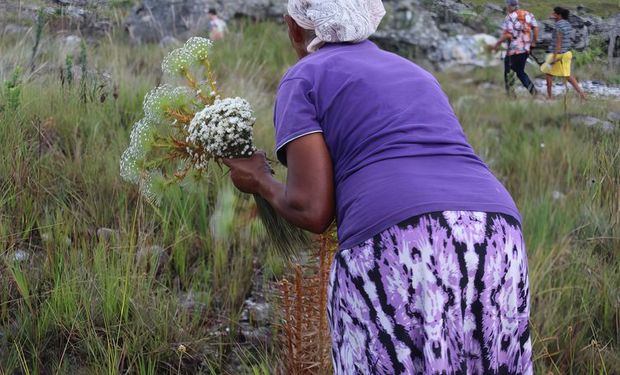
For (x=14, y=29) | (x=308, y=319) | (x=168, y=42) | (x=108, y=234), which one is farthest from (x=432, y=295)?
(x=168, y=42)

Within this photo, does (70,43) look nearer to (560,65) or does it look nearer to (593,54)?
(560,65)

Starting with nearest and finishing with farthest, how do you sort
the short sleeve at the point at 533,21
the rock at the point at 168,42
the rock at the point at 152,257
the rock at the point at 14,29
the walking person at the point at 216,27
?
1. the rock at the point at 152,257
2. the short sleeve at the point at 533,21
3. the rock at the point at 14,29
4. the rock at the point at 168,42
5. the walking person at the point at 216,27

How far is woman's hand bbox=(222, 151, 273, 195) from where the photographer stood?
7.03ft

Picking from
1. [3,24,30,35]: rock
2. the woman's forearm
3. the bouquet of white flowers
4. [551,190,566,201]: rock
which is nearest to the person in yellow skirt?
[551,190,566,201]: rock

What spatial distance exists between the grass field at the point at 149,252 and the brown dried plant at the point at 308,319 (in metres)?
0.17

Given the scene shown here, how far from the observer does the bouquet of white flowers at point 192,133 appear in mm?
2137

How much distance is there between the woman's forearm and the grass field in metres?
0.92

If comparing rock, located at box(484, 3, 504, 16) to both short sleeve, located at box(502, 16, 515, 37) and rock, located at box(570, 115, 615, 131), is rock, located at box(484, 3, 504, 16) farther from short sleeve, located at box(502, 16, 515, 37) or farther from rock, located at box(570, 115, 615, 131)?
rock, located at box(570, 115, 615, 131)

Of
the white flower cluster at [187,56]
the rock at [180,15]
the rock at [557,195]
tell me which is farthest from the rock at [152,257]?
the rock at [180,15]

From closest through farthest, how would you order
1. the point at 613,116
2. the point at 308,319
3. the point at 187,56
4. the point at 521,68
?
the point at 187,56, the point at 308,319, the point at 613,116, the point at 521,68

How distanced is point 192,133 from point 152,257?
3.81ft

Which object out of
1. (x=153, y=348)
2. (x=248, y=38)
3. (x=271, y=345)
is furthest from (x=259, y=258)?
(x=248, y=38)

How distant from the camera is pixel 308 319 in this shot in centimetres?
259

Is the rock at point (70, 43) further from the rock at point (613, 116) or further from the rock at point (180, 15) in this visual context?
the rock at point (613, 116)
